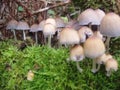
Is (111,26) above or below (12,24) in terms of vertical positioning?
above

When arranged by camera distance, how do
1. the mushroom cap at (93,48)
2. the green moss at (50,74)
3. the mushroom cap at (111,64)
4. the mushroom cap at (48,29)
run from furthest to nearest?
the mushroom cap at (48,29) → the green moss at (50,74) → the mushroom cap at (111,64) → the mushroom cap at (93,48)

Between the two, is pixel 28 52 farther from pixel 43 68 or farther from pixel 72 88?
pixel 72 88

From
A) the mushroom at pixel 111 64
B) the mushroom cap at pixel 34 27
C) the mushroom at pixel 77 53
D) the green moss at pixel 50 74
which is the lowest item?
the green moss at pixel 50 74

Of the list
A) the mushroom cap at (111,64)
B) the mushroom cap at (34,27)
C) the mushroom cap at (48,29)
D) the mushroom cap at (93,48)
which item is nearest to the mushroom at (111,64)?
the mushroom cap at (111,64)

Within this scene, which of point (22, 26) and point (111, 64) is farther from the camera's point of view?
point (22, 26)

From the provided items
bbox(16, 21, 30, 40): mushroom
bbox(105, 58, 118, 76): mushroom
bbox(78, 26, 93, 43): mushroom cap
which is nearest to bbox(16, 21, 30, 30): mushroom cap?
bbox(16, 21, 30, 40): mushroom

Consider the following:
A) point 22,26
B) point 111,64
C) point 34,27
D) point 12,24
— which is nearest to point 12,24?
point 12,24

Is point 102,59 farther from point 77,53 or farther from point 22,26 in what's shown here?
point 22,26

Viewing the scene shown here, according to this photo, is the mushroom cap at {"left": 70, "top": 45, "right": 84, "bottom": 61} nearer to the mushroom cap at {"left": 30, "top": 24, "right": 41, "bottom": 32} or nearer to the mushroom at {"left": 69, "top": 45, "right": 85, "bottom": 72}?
the mushroom at {"left": 69, "top": 45, "right": 85, "bottom": 72}

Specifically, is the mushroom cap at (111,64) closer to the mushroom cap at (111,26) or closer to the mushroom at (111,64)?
the mushroom at (111,64)
